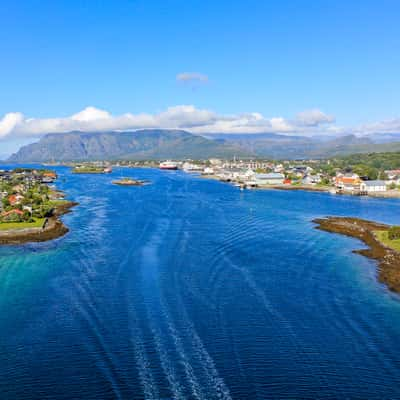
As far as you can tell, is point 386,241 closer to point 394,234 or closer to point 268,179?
point 394,234

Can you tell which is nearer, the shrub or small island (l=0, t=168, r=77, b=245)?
the shrub

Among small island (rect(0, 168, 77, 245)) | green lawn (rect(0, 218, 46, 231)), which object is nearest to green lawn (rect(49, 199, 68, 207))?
small island (rect(0, 168, 77, 245))

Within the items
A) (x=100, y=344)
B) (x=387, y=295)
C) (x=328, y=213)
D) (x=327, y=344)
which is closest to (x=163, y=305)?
(x=100, y=344)

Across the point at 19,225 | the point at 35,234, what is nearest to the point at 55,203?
the point at 19,225

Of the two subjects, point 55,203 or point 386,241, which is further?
point 55,203

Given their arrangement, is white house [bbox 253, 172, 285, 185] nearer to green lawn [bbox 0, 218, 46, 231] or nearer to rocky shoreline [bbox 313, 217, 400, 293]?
rocky shoreline [bbox 313, 217, 400, 293]

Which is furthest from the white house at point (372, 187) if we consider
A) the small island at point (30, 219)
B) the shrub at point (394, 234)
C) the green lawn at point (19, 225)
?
the green lawn at point (19, 225)
